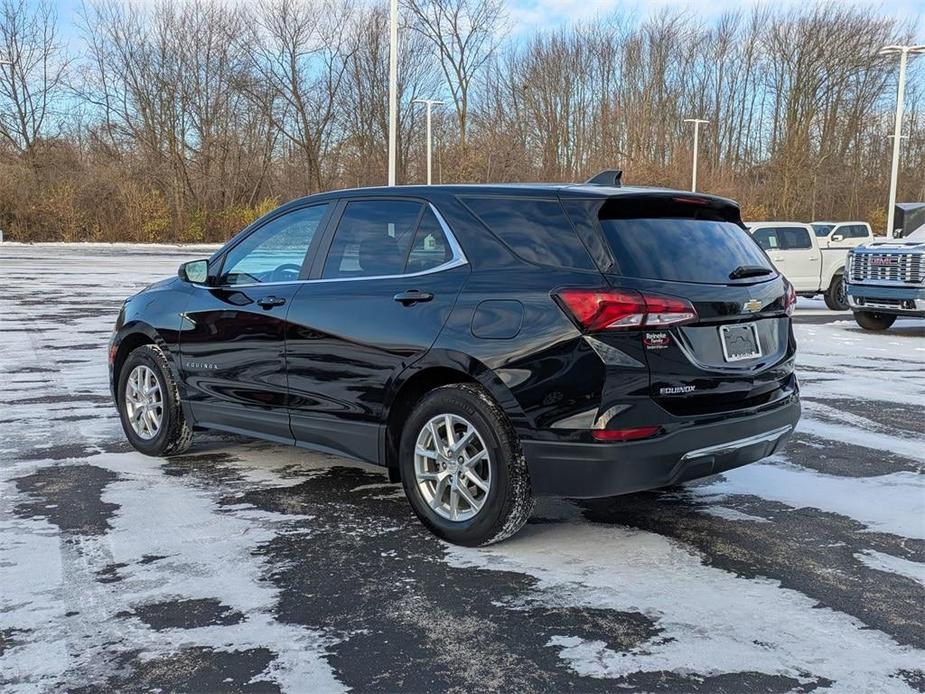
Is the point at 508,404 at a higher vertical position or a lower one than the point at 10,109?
lower

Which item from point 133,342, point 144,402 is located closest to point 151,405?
point 144,402

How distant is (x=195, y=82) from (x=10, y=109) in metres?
8.82

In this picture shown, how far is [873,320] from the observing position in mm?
14547

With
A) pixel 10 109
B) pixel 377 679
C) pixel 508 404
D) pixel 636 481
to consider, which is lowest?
pixel 377 679

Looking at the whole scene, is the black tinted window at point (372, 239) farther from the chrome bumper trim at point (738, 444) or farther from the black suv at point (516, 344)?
the chrome bumper trim at point (738, 444)

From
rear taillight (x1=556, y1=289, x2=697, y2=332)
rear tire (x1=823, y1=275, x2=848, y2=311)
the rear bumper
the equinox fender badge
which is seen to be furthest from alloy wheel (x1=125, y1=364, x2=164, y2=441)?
rear tire (x1=823, y1=275, x2=848, y2=311)

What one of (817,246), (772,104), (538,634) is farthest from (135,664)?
(772,104)

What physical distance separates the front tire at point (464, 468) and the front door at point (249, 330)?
1.03 meters

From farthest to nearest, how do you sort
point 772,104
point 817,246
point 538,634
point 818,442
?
1. point 772,104
2. point 817,246
3. point 818,442
4. point 538,634

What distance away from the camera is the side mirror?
5.77m

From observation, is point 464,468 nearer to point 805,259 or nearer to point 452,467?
point 452,467

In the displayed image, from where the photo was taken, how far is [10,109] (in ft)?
142

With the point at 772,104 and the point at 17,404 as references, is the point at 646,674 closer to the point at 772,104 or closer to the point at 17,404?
the point at 17,404

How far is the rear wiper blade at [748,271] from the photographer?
443cm
